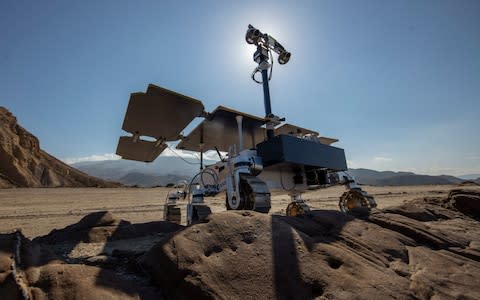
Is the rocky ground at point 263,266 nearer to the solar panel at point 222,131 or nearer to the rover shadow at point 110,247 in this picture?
the rover shadow at point 110,247

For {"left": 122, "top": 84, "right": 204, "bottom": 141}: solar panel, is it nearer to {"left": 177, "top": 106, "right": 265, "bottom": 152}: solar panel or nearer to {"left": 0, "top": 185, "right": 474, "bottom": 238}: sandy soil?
{"left": 177, "top": 106, "right": 265, "bottom": 152}: solar panel

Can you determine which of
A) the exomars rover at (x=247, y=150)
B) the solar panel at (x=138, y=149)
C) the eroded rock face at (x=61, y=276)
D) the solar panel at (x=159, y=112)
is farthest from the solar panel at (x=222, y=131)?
the eroded rock face at (x=61, y=276)

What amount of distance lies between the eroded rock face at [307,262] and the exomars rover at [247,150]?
179cm

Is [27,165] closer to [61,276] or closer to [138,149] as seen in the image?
[138,149]

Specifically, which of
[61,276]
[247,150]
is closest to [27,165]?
[247,150]

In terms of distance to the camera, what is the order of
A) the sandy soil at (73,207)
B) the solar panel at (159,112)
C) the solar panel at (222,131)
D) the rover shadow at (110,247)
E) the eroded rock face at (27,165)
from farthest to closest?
the eroded rock face at (27,165) < the sandy soil at (73,207) < the solar panel at (222,131) < the solar panel at (159,112) < the rover shadow at (110,247)

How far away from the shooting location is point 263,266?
2.19m

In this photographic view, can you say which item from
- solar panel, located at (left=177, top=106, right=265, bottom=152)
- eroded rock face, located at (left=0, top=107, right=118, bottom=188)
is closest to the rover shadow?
solar panel, located at (left=177, top=106, right=265, bottom=152)

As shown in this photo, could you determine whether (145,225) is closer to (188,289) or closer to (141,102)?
(141,102)

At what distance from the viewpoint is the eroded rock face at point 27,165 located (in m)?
34.8

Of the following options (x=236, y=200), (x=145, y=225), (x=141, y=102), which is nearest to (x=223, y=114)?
(x=141, y=102)

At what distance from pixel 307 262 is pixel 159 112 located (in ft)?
18.3

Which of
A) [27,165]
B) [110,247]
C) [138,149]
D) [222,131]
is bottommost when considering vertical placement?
[110,247]

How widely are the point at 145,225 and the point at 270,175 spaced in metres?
3.66
